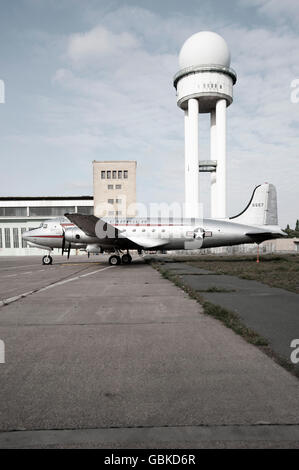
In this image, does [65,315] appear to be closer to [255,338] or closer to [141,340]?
[141,340]

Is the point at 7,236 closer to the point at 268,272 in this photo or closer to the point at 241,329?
the point at 268,272

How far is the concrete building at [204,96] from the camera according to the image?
2087 inches

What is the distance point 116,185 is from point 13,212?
21775 mm

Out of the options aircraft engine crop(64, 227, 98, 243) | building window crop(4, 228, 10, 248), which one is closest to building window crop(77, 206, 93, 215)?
building window crop(4, 228, 10, 248)

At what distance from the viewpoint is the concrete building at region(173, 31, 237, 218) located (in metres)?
53.0

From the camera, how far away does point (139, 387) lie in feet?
Answer: 11.8

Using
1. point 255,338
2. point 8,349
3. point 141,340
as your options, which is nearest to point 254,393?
point 255,338

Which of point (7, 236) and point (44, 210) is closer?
point (7, 236)

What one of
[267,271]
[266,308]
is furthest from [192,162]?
[266,308]

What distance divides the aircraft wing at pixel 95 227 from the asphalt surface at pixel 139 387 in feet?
53.5

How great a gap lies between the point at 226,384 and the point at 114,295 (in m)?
6.74

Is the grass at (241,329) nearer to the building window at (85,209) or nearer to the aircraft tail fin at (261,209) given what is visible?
the aircraft tail fin at (261,209)

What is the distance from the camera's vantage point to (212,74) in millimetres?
52750

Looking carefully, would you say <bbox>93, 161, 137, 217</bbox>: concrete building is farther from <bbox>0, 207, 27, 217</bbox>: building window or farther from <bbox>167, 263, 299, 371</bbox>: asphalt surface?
<bbox>167, 263, 299, 371</bbox>: asphalt surface
